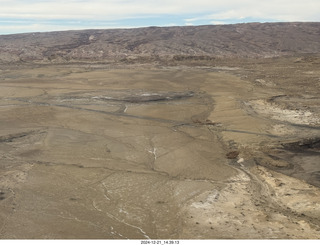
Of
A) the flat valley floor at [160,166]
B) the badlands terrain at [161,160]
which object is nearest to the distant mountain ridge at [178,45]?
the badlands terrain at [161,160]

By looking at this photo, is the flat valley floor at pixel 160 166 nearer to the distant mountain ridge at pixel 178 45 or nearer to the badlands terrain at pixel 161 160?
the badlands terrain at pixel 161 160

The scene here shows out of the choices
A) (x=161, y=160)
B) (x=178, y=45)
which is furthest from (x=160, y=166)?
(x=178, y=45)

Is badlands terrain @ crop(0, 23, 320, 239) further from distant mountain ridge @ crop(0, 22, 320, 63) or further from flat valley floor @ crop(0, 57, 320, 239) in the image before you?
distant mountain ridge @ crop(0, 22, 320, 63)

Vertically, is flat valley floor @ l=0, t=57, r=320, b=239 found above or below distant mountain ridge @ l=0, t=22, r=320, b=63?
below

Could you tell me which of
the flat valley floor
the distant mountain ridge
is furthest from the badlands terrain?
the distant mountain ridge

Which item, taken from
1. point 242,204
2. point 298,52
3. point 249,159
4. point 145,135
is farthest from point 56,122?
point 298,52

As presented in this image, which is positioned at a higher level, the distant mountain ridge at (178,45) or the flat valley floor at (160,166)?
the distant mountain ridge at (178,45)
